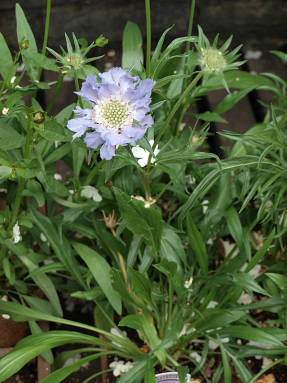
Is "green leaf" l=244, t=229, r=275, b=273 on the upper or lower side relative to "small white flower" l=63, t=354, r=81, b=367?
upper

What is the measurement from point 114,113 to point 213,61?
0.67 ft

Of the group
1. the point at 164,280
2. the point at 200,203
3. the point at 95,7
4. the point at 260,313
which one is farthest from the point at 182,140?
the point at 95,7

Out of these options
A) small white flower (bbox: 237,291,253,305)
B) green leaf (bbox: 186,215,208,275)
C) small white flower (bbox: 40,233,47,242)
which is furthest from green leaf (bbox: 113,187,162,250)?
small white flower (bbox: 237,291,253,305)

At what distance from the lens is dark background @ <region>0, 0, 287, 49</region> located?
1.86 meters

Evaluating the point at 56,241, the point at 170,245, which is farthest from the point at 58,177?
the point at 170,245

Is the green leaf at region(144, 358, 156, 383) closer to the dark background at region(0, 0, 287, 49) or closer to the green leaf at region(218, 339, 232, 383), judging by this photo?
the green leaf at region(218, 339, 232, 383)

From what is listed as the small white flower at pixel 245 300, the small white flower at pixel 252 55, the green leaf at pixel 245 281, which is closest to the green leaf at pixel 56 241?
the green leaf at pixel 245 281

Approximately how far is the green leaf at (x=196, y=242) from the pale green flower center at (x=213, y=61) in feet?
1.08

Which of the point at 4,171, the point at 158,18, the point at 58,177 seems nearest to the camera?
the point at 4,171

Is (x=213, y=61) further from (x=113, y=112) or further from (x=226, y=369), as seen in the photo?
(x=226, y=369)

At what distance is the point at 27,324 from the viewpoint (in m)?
1.31

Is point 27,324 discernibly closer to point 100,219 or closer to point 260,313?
point 100,219

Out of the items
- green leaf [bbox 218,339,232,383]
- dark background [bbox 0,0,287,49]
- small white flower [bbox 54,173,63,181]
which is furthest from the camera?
dark background [bbox 0,0,287,49]

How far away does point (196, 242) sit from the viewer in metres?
1.21
